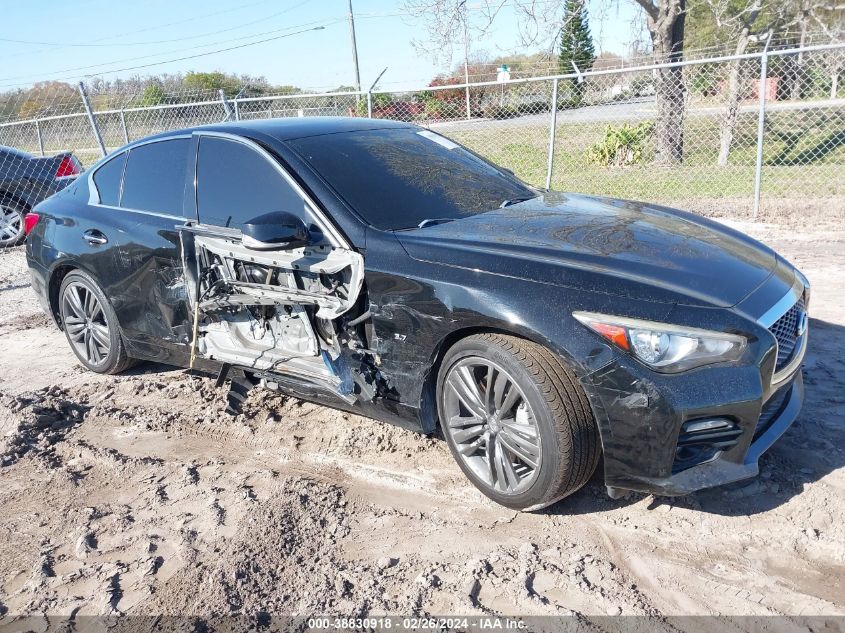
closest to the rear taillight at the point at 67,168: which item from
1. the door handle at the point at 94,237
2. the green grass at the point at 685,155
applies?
the green grass at the point at 685,155

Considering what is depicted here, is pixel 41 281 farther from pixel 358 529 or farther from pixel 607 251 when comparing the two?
pixel 607 251

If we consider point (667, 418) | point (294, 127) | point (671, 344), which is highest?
point (294, 127)

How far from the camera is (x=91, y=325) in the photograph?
5160 millimetres

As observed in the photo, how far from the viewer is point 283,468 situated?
3801 millimetres

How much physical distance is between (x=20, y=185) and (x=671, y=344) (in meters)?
10.2

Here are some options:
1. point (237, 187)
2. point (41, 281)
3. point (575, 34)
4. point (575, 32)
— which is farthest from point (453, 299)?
point (575, 34)

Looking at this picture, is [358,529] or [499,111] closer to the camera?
[358,529]

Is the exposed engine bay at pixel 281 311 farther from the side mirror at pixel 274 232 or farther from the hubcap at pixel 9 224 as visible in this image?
the hubcap at pixel 9 224

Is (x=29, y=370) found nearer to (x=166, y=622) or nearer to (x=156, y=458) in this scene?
(x=156, y=458)

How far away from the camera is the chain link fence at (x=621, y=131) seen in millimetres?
10484

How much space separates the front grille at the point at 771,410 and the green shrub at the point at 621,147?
483 inches

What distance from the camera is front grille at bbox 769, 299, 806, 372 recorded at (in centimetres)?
297

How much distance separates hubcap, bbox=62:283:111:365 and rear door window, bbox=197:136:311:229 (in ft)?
4.58

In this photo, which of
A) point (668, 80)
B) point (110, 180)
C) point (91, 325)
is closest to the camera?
point (110, 180)
